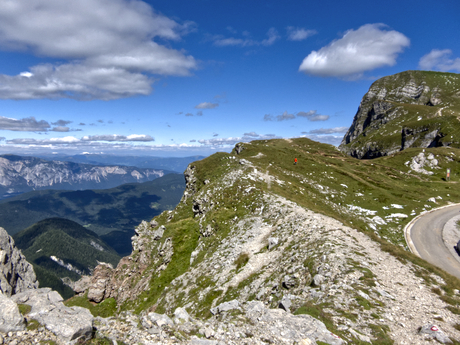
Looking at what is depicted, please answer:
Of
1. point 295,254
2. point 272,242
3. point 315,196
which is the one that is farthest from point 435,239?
point 295,254

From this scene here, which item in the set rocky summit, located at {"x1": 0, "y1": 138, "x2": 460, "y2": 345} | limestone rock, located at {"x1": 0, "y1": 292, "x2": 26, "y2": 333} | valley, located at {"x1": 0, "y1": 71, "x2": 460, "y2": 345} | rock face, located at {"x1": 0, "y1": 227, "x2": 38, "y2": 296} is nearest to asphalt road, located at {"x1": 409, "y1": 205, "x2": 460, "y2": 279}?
valley, located at {"x1": 0, "y1": 71, "x2": 460, "y2": 345}

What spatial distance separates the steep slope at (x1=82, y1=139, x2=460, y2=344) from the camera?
1781 cm

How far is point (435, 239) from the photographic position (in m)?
44.0

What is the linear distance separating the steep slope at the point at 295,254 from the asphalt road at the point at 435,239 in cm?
296

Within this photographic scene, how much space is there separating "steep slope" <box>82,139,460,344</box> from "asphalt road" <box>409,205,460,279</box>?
9.71 ft

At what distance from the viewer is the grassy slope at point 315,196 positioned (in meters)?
44.3

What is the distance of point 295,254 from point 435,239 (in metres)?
35.8

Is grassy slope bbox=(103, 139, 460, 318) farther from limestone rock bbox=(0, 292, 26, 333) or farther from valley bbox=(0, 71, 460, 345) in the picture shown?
limestone rock bbox=(0, 292, 26, 333)

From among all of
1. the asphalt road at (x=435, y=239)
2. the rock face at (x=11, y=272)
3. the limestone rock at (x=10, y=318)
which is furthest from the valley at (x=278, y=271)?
the rock face at (x=11, y=272)

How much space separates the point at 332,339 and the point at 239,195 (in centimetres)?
4001

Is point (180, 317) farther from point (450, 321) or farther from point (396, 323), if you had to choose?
point (450, 321)

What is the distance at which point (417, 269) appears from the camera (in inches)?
928

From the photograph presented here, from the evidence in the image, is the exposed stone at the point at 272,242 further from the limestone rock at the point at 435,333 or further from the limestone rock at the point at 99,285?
the limestone rock at the point at 99,285

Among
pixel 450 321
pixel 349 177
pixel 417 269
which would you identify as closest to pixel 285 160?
pixel 349 177
